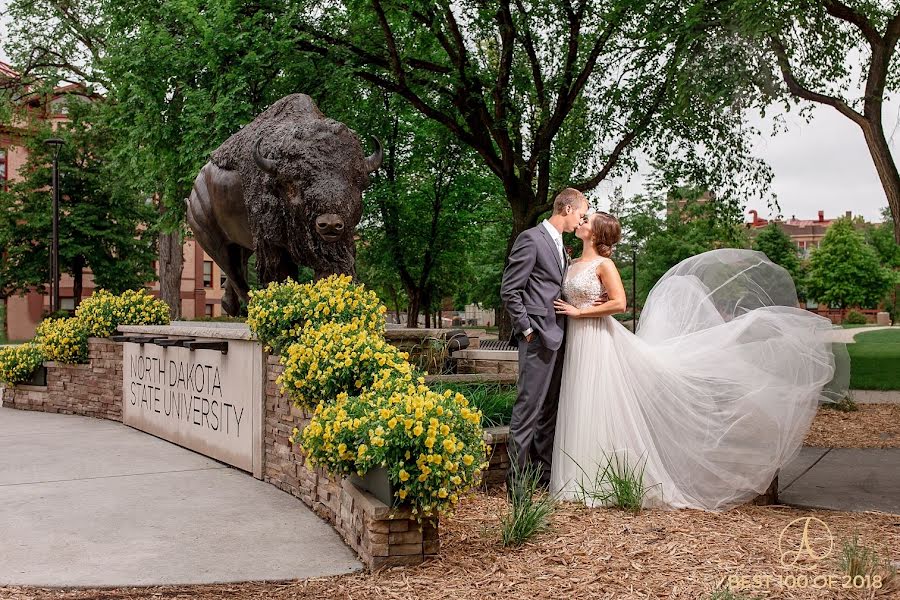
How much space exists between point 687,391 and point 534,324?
1.26 metres

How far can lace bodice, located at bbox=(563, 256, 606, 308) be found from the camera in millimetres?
6293

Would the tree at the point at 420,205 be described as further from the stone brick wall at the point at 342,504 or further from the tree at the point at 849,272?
the tree at the point at 849,272

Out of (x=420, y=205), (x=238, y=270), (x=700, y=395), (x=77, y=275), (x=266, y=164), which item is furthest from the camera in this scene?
(x=77, y=275)

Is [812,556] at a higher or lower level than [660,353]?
lower

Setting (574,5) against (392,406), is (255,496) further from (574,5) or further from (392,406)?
(574,5)

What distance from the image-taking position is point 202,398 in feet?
30.5

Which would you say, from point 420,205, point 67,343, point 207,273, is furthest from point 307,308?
point 207,273

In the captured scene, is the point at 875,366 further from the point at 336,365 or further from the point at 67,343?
the point at 67,343

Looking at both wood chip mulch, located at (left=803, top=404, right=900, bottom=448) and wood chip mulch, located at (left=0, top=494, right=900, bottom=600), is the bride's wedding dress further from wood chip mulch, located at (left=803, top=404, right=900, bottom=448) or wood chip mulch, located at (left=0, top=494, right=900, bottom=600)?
wood chip mulch, located at (left=803, top=404, right=900, bottom=448)

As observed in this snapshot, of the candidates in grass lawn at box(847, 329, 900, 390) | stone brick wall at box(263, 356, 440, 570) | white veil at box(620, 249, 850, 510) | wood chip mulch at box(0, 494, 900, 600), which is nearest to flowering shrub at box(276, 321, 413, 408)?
stone brick wall at box(263, 356, 440, 570)

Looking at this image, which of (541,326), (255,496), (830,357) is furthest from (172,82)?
(830,357)

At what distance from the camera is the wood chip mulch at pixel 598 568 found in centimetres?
433

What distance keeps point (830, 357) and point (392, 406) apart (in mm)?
3344

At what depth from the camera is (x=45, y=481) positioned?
772 cm
